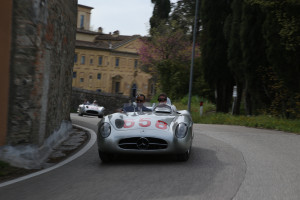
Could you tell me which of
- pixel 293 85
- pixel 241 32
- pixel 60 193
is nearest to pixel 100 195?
pixel 60 193

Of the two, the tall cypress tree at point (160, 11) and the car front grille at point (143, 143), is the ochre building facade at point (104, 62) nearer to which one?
the tall cypress tree at point (160, 11)

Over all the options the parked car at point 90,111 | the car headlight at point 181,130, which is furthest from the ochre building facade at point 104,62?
the car headlight at point 181,130

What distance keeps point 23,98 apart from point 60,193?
2554 mm

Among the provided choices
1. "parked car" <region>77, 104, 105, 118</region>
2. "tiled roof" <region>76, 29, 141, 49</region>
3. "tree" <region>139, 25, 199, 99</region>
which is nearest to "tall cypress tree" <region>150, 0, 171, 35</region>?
"tree" <region>139, 25, 199, 99</region>

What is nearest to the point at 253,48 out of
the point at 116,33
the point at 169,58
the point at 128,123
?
the point at 128,123

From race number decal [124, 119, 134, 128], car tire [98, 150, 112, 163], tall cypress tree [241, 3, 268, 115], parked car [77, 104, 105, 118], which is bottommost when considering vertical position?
parked car [77, 104, 105, 118]

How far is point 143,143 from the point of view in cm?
752

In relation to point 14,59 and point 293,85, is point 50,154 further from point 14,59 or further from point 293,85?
point 293,85

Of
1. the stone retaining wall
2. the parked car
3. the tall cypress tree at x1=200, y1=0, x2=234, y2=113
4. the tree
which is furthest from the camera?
the tree

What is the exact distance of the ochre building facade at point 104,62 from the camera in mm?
80000

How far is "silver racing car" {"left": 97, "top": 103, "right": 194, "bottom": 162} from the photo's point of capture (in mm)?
7523

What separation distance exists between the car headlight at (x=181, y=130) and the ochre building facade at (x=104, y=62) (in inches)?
2834

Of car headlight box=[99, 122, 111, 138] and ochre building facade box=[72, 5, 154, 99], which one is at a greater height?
ochre building facade box=[72, 5, 154, 99]

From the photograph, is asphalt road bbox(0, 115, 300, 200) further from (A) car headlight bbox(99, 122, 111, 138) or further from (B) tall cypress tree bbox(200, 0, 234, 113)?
(B) tall cypress tree bbox(200, 0, 234, 113)
